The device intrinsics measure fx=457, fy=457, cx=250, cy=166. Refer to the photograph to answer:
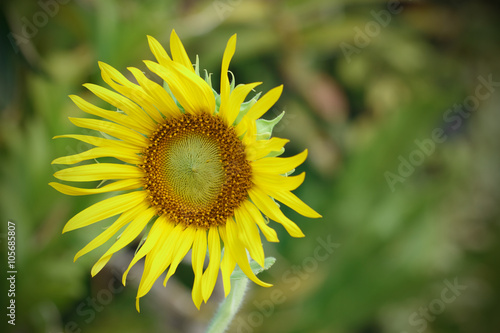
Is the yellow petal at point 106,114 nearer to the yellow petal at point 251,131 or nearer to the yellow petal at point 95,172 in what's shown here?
the yellow petal at point 95,172

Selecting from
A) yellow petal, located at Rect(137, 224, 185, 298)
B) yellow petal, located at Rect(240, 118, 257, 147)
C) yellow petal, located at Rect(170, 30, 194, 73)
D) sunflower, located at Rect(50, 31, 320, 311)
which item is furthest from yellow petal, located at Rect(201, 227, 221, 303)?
yellow petal, located at Rect(170, 30, 194, 73)

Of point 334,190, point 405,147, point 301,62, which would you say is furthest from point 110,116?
point 301,62

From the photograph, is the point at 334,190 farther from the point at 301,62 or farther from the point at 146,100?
the point at 146,100

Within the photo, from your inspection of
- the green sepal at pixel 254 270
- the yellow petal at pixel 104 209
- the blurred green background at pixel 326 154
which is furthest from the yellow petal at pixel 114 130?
the blurred green background at pixel 326 154

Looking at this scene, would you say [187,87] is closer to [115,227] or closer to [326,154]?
[115,227]

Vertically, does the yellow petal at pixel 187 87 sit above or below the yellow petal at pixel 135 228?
above

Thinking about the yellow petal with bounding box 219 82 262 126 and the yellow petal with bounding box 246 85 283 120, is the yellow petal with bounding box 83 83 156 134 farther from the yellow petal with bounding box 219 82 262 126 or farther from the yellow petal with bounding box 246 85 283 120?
the yellow petal with bounding box 246 85 283 120

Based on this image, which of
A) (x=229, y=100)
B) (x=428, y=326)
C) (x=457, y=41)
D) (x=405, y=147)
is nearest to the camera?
(x=229, y=100)

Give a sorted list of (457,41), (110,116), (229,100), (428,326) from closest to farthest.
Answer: (229,100), (110,116), (428,326), (457,41)
